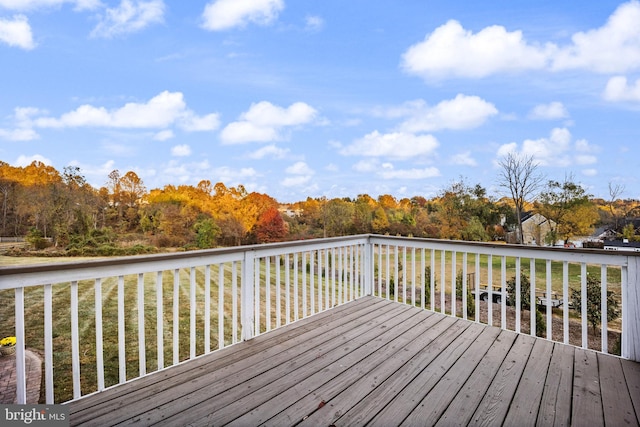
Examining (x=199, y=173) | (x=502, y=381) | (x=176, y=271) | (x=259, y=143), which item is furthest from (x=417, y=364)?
(x=199, y=173)

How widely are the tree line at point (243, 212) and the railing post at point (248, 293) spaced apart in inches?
159

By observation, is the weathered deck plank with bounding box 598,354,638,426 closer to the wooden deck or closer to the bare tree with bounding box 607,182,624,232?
the wooden deck

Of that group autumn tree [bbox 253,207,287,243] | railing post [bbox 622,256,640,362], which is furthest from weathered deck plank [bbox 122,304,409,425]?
autumn tree [bbox 253,207,287,243]

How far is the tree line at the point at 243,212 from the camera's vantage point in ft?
19.1

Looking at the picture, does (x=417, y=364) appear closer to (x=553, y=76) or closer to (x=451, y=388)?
(x=451, y=388)

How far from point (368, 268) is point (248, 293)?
193 centimetres

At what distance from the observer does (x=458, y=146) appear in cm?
1155

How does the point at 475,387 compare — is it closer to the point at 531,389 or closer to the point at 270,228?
the point at 531,389

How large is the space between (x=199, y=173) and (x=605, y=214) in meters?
14.6

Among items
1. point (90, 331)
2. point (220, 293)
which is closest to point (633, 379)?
point (220, 293)

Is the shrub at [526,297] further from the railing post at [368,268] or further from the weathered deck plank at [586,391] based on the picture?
the weathered deck plank at [586,391]

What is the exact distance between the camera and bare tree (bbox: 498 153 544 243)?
11.9 metres

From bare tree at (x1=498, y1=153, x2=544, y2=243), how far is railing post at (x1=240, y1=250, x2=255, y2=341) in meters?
12.0

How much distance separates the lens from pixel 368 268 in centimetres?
405
